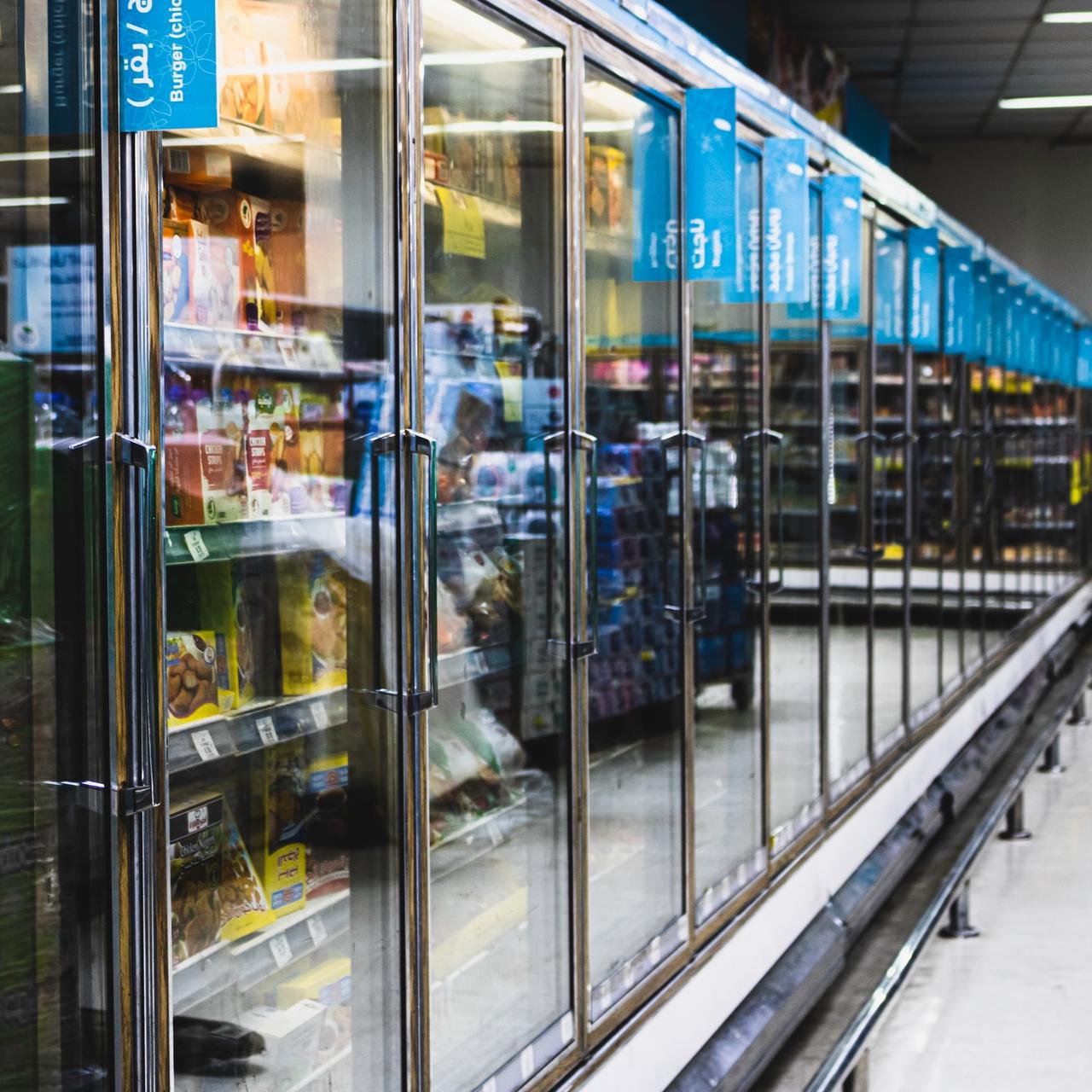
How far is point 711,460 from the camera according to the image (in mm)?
4715

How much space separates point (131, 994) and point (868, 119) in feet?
33.1

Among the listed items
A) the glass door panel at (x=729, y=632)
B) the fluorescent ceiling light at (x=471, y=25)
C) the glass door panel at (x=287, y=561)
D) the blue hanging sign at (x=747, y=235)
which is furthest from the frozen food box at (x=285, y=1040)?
the blue hanging sign at (x=747, y=235)

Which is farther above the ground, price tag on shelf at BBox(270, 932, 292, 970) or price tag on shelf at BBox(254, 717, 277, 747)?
price tag on shelf at BBox(254, 717, 277, 747)

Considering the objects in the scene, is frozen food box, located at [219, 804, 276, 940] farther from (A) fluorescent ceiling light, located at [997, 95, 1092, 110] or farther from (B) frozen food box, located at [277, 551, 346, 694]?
(A) fluorescent ceiling light, located at [997, 95, 1092, 110]

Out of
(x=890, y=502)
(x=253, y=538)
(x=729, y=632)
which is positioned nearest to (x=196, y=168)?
(x=253, y=538)

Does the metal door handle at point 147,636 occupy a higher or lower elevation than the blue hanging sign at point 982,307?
lower

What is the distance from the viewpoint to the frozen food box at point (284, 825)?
2.31 m

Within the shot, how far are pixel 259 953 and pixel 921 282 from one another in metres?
4.72

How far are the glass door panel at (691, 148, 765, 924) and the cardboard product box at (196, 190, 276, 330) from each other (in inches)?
57.4

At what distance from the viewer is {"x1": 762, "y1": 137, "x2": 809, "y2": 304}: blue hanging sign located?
383 centimetres

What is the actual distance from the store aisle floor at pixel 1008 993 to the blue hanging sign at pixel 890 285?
220 cm

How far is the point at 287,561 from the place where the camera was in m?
2.34

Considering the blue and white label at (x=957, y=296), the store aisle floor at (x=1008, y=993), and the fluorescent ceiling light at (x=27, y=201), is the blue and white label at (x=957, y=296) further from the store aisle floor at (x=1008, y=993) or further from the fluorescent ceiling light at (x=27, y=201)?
the fluorescent ceiling light at (x=27, y=201)

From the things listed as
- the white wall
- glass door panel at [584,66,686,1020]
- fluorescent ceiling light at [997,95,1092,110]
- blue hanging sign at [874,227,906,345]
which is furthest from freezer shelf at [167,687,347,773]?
the white wall
